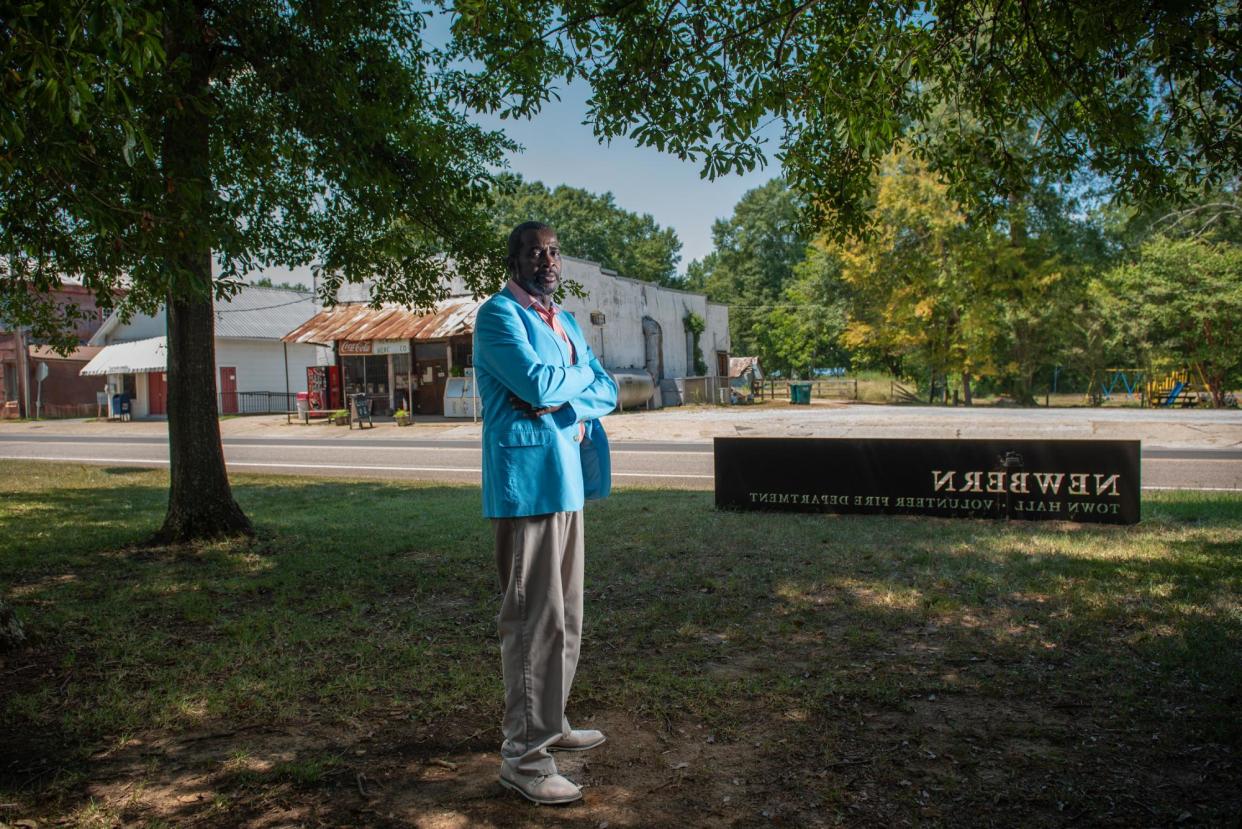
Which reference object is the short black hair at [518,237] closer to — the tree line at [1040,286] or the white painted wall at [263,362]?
the tree line at [1040,286]

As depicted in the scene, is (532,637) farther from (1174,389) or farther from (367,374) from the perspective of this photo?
(1174,389)

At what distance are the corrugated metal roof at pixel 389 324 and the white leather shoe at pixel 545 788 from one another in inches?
991

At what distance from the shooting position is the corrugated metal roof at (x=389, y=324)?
28.7 m

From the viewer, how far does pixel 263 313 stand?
42062 millimetres

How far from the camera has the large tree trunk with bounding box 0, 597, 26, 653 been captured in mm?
4781

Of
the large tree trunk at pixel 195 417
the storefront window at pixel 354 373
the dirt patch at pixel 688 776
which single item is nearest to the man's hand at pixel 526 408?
the dirt patch at pixel 688 776

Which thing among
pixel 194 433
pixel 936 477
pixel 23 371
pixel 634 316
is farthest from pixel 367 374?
pixel 936 477

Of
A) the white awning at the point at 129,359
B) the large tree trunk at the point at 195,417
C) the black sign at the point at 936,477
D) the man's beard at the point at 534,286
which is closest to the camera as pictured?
the man's beard at the point at 534,286

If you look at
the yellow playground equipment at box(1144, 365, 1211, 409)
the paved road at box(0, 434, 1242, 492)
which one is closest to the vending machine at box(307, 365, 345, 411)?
the paved road at box(0, 434, 1242, 492)

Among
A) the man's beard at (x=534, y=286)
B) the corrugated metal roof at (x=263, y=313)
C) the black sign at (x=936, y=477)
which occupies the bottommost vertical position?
the black sign at (x=936, y=477)

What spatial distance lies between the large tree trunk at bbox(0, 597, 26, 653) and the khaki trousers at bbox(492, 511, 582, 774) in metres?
3.47

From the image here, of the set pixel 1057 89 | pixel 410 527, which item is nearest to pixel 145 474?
pixel 410 527

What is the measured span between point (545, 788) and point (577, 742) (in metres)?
0.47

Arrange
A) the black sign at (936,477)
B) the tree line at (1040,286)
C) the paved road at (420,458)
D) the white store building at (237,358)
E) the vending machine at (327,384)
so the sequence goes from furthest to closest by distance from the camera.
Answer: the white store building at (237,358) < the vending machine at (327,384) < the tree line at (1040,286) < the paved road at (420,458) < the black sign at (936,477)
